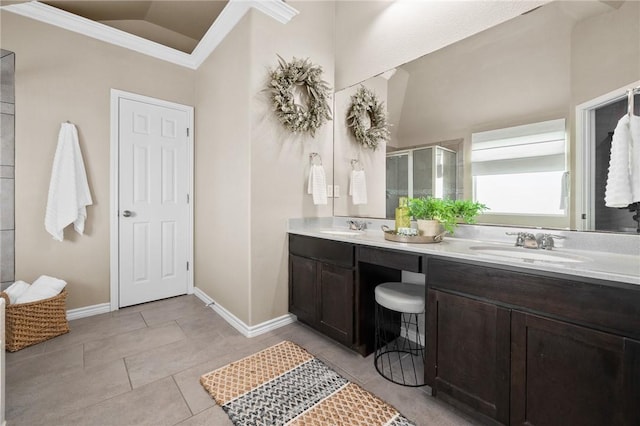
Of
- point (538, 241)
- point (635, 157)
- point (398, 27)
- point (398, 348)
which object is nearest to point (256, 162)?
point (398, 27)

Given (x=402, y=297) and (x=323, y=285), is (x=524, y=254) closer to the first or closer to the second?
(x=402, y=297)

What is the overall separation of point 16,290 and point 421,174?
335cm

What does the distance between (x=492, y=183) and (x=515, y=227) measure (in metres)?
0.31

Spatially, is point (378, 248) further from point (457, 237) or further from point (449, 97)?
point (449, 97)

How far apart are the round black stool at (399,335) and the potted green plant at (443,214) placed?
0.41m

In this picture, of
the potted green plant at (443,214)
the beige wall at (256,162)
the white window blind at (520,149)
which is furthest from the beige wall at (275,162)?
the white window blind at (520,149)

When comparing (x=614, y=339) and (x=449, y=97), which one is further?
(x=449, y=97)

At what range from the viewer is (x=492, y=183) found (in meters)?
1.83

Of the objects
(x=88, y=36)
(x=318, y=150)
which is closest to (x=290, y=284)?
(x=318, y=150)

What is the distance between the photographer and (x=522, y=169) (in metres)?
1.73

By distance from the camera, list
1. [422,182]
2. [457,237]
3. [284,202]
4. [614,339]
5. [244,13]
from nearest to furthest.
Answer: [614,339] → [457,237] → [422,182] → [244,13] → [284,202]

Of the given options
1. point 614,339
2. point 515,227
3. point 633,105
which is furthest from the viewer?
point 515,227

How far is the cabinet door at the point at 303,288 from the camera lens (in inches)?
90.0

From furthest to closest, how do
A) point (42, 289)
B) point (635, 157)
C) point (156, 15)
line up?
1. point (156, 15)
2. point (42, 289)
3. point (635, 157)
